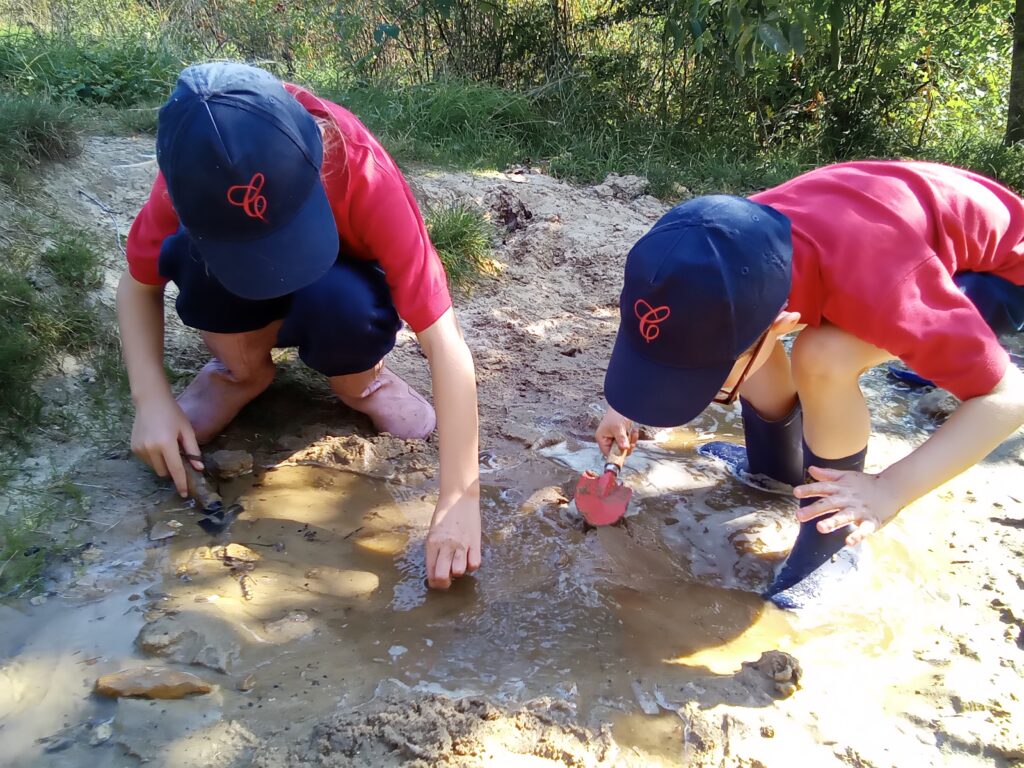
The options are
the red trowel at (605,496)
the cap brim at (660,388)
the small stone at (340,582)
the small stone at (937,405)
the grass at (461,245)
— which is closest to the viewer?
the cap brim at (660,388)

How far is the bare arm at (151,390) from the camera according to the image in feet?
5.98

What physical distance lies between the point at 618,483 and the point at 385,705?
89 cm

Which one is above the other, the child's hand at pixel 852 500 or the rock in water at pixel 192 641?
the child's hand at pixel 852 500

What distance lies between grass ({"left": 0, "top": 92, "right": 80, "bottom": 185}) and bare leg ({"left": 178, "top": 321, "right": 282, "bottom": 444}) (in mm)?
1109

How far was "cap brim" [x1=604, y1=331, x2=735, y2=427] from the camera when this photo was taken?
1.44 m

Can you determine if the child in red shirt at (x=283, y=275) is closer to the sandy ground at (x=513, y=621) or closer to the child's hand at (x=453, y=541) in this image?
the child's hand at (x=453, y=541)

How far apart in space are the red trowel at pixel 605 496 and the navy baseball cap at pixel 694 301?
0.49 meters

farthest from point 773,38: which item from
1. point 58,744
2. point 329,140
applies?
point 58,744

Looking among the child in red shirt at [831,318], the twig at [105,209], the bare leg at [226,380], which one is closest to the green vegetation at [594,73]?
the twig at [105,209]

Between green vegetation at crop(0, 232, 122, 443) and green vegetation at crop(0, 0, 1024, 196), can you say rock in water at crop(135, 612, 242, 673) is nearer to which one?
green vegetation at crop(0, 232, 122, 443)

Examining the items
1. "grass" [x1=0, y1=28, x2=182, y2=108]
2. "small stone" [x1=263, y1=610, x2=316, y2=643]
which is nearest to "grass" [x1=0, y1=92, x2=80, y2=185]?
"grass" [x1=0, y1=28, x2=182, y2=108]

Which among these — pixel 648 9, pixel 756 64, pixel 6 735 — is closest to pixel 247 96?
pixel 6 735

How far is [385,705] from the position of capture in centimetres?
133

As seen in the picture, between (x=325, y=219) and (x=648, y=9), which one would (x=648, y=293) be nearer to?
(x=325, y=219)
